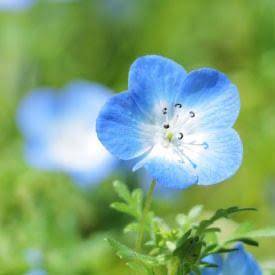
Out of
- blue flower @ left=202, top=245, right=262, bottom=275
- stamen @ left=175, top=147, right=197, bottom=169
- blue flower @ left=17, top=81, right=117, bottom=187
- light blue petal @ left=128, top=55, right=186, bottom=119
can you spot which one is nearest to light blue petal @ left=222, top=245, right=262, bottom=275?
Answer: blue flower @ left=202, top=245, right=262, bottom=275

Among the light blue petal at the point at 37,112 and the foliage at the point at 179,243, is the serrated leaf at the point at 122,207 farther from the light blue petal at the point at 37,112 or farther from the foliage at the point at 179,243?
the light blue petal at the point at 37,112

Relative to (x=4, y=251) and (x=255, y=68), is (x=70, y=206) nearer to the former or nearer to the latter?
(x=4, y=251)

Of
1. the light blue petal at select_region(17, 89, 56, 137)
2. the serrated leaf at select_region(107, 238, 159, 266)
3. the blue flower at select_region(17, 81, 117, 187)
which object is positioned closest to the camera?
the serrated leaf at select_region(107, 238, 159, 266)

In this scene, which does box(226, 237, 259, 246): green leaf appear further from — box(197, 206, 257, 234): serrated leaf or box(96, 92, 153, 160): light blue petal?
box(96, 92, 153, 160): light blue petal

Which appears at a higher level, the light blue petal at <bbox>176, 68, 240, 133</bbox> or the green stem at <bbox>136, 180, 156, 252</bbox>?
the light blue petal at <bbox>176, 68, 240, 133</bbox>

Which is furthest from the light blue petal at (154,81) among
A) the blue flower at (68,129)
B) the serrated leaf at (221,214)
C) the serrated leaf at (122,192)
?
the blue flower at (68,129)

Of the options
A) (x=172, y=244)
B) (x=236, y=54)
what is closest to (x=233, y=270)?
(x=172, y=244)

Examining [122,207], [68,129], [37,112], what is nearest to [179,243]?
[122,207]
